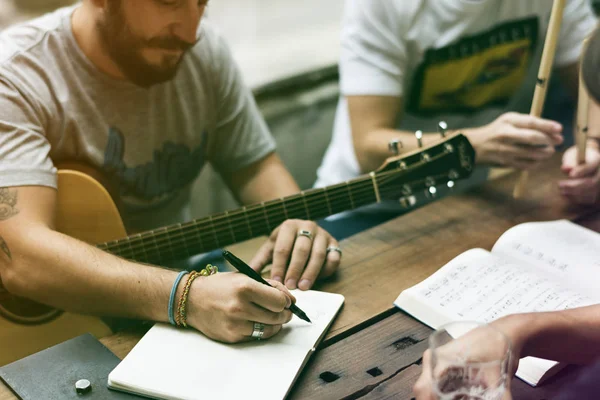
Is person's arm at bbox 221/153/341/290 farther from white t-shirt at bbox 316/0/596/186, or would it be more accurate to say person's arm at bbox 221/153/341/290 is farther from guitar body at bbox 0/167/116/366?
white t-shirt at bbox 316/0/596/186

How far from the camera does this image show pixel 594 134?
1558 millimetres

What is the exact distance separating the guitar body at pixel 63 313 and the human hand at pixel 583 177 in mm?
946

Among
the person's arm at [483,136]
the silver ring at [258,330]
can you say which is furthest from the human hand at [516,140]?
the silver ring at [258,330]

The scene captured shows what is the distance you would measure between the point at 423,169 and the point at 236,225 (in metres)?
0.41

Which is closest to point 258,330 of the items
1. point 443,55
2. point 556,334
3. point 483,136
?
point 556,334

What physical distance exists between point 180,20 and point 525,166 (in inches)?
30.8

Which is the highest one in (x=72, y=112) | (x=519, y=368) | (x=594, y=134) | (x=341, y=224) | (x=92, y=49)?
(x=92, y=49)

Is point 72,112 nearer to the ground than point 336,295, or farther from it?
farther from it

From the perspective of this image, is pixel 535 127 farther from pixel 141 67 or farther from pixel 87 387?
pixel 87 387

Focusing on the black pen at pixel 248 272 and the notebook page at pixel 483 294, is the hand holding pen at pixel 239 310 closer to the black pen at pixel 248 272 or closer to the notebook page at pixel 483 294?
the black pen at pixel 248 272

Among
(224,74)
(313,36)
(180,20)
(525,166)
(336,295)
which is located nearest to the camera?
(336,295)

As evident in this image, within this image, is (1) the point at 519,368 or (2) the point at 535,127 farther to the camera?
(2) the point at 535,127

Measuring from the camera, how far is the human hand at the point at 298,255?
1106 millimetres

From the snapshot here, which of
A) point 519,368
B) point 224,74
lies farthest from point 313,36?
point 519,368
